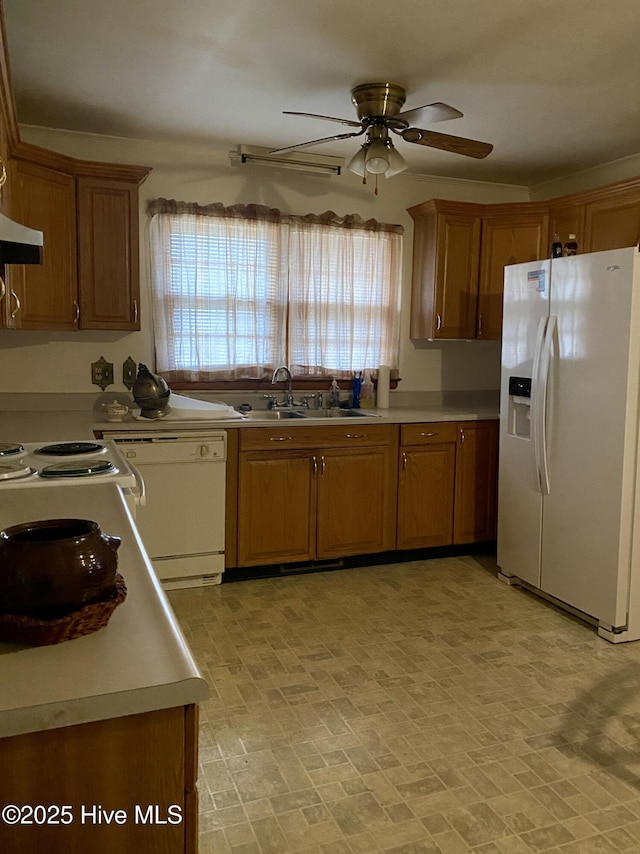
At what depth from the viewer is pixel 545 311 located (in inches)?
133

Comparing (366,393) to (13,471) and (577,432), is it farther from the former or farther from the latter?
(13,471)

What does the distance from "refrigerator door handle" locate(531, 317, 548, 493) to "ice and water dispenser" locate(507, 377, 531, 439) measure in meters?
0.16

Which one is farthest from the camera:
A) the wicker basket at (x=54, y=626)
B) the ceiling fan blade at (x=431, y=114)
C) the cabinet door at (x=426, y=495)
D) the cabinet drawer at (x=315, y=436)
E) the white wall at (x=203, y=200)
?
the cabinet door at (x=426, y=495)

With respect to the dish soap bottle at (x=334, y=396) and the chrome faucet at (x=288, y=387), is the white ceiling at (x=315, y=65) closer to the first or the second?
the chrome faucet at (x=288, y=387)

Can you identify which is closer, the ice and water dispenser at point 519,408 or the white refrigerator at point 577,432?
the white refrigerator at point 577,432

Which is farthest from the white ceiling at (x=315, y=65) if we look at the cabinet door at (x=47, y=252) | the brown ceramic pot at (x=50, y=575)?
the brown ceramic pot at (x=50, y=575)

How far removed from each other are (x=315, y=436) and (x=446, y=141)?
1660mm

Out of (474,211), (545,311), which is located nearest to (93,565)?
(545,311)

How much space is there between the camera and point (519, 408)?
3.68 metres

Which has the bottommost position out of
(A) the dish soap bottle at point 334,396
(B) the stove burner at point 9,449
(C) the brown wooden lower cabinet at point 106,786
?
(C) the brown wooden lower cabinet at point 106,786

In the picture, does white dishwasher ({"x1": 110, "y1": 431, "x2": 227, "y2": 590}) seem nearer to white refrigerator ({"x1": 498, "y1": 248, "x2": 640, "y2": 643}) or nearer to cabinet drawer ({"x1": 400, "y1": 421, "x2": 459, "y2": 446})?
cabinet drawer ({"x1": 400, "y1": 421, "x2": 459, "y2": 446})

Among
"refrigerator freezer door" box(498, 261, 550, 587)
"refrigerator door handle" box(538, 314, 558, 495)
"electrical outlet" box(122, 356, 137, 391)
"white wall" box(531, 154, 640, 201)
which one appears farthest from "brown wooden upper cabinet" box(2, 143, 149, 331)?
"white wall" box(531, 154, 640, 201)

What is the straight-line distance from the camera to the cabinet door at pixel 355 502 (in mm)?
3879

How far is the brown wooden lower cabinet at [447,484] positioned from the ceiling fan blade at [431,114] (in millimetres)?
1742
